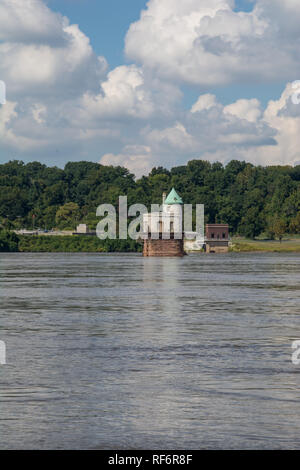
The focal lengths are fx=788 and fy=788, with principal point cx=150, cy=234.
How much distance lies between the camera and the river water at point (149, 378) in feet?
50.6

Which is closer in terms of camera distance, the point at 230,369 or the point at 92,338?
the point at 230,369

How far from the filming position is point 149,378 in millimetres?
20969

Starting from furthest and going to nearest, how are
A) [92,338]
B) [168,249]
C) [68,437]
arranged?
[168,249]
[92,338]
[68,437]

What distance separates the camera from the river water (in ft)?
50.6

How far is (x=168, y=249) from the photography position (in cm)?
18512

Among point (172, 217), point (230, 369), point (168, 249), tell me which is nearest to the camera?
point (230, 369)

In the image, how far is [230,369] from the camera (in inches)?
880
